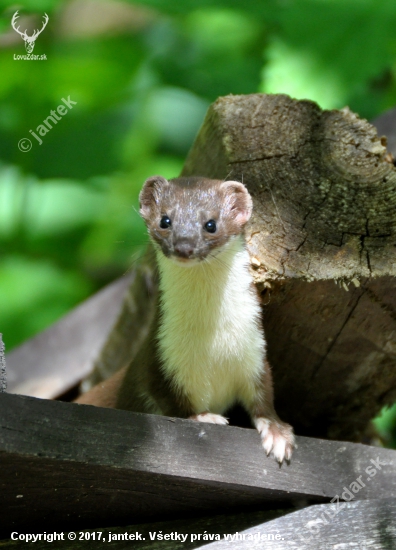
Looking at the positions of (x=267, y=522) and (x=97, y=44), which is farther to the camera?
(x=97, y=44)

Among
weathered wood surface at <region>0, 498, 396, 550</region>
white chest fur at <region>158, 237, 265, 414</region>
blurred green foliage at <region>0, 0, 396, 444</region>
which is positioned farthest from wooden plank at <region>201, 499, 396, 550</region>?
blurred green foliage at <region>0, 0, 396, 444</region>

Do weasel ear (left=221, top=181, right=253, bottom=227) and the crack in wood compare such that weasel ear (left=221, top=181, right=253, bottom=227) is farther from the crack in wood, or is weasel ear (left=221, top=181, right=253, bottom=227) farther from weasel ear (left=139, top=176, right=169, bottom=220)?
the crack in wood

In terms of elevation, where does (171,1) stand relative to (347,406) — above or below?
above

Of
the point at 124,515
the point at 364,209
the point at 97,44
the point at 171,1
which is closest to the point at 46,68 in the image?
the point at 97,44

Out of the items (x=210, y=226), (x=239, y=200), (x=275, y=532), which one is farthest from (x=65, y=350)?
(x=275, y=532)

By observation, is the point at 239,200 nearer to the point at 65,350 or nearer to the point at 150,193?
the point at 150,193

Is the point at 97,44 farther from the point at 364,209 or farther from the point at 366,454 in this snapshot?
the point at 366,454

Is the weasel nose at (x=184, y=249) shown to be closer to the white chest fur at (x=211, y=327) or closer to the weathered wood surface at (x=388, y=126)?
the white chest fur at (x=211, y=327)
